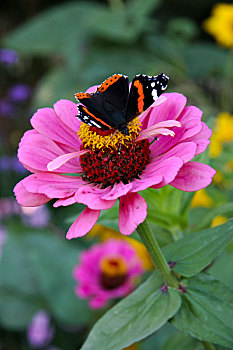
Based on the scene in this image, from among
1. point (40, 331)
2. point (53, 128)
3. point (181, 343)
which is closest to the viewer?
point (53, 128)

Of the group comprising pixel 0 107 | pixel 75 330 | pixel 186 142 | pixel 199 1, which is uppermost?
pixel 199 1

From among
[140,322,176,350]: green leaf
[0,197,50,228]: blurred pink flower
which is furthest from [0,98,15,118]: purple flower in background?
[140,322,176,350]: green leaf

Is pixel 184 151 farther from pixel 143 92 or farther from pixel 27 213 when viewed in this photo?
pixel 27 213

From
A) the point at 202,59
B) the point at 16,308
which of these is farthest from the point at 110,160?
the point at 202,59

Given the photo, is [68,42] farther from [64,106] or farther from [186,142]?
[186,142]

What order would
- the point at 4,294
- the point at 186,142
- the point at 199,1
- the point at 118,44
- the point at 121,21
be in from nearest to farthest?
1. the point at 186,142
2. the point at 4,294
3. the point at 121,21
4. the point at 118,44
5. the point at 199,1

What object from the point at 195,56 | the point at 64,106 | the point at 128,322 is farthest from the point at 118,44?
the point at 128,322

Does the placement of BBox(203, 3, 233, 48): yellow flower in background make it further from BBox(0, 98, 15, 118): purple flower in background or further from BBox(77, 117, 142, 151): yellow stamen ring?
BBox(77, 117, 142, 151): yellow stamen ring

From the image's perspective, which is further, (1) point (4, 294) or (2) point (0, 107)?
(2) point (0, 107)
